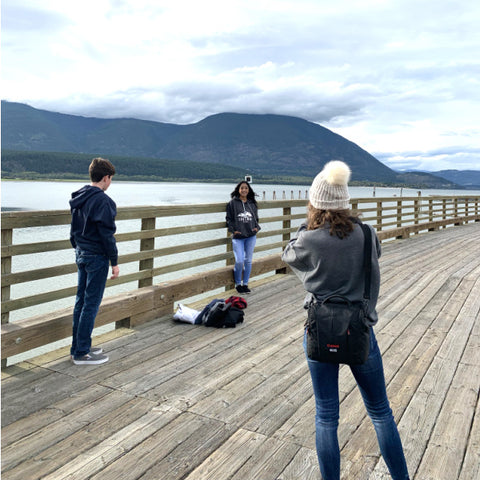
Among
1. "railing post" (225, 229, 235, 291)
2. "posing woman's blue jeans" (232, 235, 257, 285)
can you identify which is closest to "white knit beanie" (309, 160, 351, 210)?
"posing woman's blue jeans" (232, 235, 257, 285)

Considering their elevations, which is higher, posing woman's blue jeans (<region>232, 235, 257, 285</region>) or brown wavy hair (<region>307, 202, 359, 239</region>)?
brown wavy hair (<region>307, 202, 359, 239</region>)

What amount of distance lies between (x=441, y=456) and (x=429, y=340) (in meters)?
2.25

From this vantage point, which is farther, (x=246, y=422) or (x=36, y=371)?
(x=36, y=371)

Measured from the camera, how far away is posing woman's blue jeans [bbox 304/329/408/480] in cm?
217

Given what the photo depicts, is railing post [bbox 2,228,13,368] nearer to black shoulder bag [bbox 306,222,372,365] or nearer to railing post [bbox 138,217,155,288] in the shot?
railing post [bbox 138,217,155,288]

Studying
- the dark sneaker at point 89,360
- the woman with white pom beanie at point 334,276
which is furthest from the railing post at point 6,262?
the woman with white pom beanie at point 334,276

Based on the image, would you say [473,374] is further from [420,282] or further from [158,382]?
[420,282]

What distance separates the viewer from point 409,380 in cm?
379

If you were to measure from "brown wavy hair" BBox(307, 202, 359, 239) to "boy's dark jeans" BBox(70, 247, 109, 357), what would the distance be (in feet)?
7.60

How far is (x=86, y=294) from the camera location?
3951 mm

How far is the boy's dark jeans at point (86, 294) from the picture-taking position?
3.92 m

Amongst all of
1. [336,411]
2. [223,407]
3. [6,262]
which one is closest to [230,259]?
[6,262]

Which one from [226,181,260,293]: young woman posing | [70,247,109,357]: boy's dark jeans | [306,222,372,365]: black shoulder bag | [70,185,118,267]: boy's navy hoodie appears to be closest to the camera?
[306,222,372,365]: black shoulder bag

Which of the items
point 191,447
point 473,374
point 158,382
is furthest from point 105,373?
point 473,374
